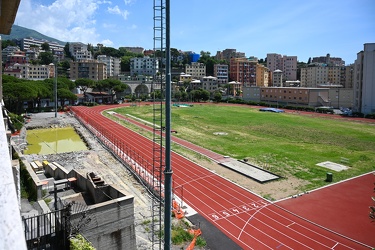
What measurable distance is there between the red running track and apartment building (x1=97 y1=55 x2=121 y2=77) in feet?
330

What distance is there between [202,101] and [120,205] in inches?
3079

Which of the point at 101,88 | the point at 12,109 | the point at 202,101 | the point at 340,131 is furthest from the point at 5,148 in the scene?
the point at 202,101

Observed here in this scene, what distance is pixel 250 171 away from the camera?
884 inches

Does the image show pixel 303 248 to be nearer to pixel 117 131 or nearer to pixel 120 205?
pixel 120 205

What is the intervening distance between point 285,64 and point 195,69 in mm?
43887

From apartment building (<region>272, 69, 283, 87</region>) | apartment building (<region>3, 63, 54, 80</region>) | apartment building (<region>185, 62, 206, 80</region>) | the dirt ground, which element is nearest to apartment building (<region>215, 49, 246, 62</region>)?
apartment building (<region>185, 62, 206, 80</region>)

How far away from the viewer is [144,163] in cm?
2439

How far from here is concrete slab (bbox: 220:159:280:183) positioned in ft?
68.6

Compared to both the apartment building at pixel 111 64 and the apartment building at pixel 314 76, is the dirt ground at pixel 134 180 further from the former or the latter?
the apartment building at pixel 314 76

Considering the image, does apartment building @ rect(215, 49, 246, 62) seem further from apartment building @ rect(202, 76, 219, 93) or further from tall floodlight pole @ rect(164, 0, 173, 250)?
tall floodlight pole @ rect(164, 0, 173, 250)

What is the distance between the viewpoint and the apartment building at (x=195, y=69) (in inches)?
4579

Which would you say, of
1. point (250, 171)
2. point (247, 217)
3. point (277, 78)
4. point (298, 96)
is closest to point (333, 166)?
point (250, 171)

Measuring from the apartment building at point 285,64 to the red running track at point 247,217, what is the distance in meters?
122

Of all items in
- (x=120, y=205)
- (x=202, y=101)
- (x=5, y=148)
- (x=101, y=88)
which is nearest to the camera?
(x=5, y=148)
